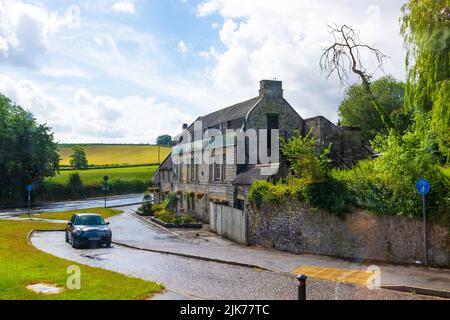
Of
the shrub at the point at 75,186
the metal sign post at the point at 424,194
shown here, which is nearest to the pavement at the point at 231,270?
the metal sign post at the point at 424,194

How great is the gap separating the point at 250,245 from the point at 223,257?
506 cm

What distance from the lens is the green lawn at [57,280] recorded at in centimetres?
1065

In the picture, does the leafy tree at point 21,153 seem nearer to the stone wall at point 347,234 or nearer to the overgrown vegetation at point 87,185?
the overgrown vegetation at point 87,185

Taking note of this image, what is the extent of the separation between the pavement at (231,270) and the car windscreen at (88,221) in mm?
1435

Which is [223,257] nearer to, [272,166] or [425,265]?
[425,265]

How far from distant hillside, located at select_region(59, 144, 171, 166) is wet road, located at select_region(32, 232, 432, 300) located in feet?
281

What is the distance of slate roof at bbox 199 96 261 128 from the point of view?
33.3 metres

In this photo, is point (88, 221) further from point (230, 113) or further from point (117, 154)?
point (117, 154)

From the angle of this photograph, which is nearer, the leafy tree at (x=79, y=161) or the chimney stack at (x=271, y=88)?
the chimney stack at (x=271, y=88)

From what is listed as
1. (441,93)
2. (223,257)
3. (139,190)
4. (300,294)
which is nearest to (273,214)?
(223,257)

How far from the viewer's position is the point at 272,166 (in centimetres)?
2684

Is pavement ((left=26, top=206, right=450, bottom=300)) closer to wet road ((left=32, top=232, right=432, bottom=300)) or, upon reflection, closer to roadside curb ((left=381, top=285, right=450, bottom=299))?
wet road ((left=32, top=232, right=432, bottom=300))

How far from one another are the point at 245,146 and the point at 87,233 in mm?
13105

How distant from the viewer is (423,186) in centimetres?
1491
